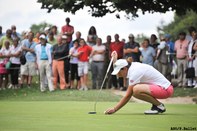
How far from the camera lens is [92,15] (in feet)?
52.4

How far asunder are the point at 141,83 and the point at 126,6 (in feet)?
28.1

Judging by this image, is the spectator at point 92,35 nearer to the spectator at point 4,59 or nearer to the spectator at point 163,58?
the spectator at point 163,58

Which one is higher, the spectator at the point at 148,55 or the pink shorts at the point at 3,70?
the spectator at the point at 148,55

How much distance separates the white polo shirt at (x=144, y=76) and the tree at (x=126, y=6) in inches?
300

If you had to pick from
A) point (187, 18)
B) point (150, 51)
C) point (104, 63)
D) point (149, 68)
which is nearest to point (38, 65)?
point (104, 63)

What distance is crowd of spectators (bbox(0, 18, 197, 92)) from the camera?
14.4 metres

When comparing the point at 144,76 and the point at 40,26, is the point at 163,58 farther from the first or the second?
the point at 40,26

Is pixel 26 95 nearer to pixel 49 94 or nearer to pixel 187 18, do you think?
pixel 49 94

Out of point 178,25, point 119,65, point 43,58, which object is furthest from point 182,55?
point 178,25

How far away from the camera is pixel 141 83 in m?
6.78

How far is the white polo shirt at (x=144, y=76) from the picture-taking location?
6430mm

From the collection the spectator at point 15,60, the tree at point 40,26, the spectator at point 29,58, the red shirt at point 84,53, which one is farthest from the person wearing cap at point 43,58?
the tree at point 40,26

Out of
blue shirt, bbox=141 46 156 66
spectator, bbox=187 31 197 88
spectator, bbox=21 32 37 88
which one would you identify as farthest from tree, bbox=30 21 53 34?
spectator, bbox=187 31 197 88

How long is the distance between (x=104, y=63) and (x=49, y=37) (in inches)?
122
